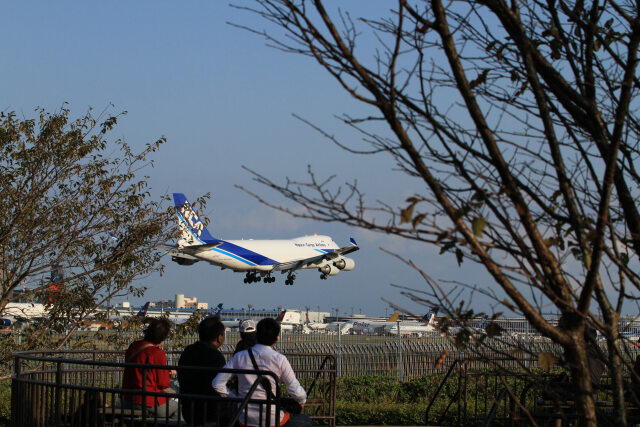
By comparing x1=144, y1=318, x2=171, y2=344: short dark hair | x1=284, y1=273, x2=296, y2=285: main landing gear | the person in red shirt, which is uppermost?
x1=284, y1=273, x2=296, y2=285: main landing gear

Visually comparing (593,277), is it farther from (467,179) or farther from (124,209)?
(124,209)

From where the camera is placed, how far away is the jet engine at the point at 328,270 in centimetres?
5272

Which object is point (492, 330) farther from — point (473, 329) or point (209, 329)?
point (209, 329)

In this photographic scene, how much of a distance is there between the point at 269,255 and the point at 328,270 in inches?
170

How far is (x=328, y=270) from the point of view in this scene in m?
52.8

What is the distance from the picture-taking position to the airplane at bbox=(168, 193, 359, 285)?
158 feet

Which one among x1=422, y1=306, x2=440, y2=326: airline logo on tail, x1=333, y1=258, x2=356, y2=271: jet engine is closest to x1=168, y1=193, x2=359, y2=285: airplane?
x1=333, y1=258, x2=356, y2=271: jet engine

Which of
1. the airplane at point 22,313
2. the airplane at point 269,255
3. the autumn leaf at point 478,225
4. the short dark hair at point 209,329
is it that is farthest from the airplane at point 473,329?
the airplane at point 269,255

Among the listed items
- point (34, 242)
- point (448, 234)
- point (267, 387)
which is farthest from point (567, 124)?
point (34, 242)

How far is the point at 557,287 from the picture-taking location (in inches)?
124

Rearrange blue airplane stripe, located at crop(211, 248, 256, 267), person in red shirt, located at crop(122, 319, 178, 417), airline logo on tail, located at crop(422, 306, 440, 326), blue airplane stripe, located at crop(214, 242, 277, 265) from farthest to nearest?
1. blue airplane stripe, located at crop(214, 242, 277, 265)
2. blue airplane stripe, located at crop(211, 248, 256, 267)
3. person in red shirt, located at crop(122, 319, 178, 417)
4. airline logo on tail, located at crop(422, 306, 440, 326)

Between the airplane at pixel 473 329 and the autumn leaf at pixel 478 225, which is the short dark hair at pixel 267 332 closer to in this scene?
the airplane at pixel 473 329

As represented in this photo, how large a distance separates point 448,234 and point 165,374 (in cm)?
424

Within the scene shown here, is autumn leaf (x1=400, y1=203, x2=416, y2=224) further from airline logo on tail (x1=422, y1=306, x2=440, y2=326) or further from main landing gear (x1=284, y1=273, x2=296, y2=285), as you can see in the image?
main landing gear (x1=284, y1=273, x2=296, y2=285)
